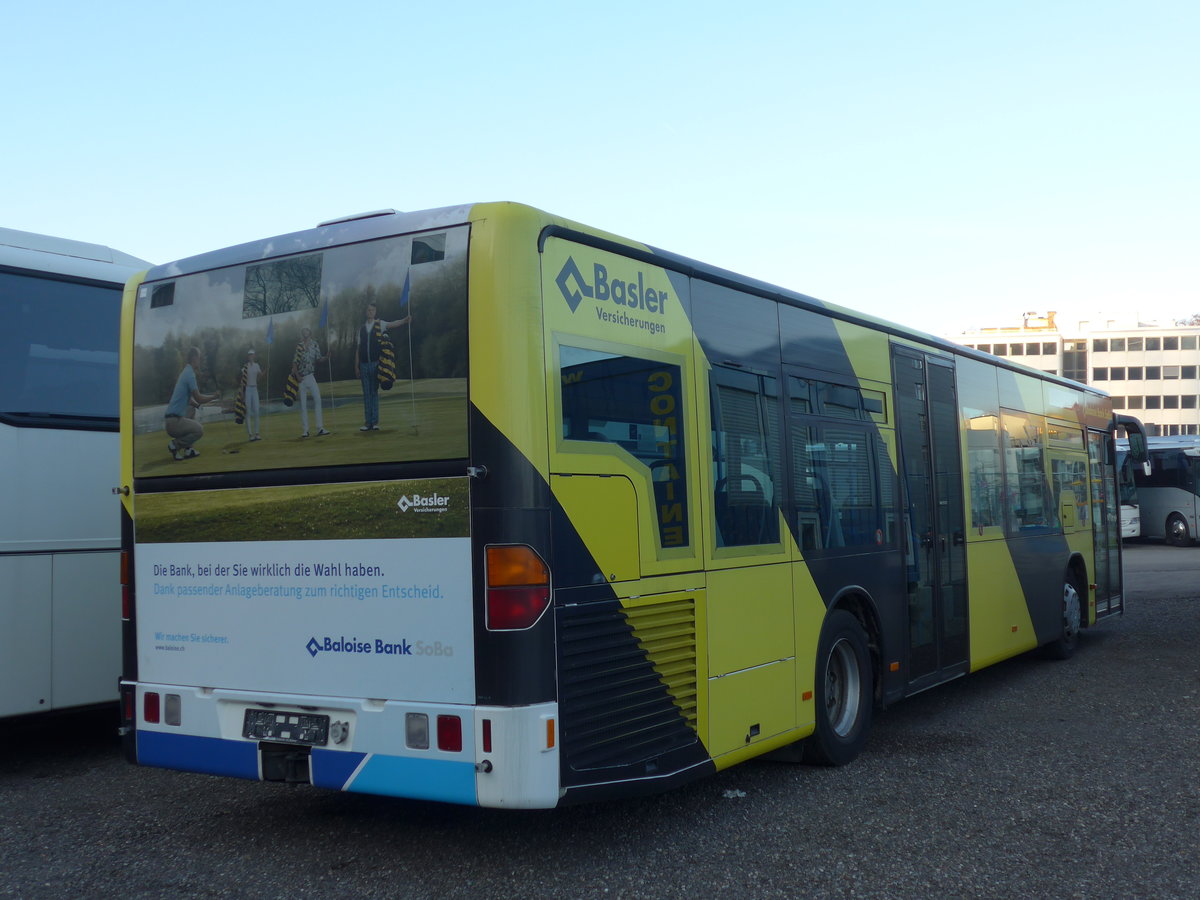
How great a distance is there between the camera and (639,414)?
5.49 meters

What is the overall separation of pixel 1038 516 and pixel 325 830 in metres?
7.52

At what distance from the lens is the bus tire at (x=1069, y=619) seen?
462 inches

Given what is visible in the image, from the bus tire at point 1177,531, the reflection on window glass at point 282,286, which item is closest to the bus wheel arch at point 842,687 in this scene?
the reflection on window glass at point 282,286

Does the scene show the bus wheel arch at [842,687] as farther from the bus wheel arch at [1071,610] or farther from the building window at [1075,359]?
the building window at [1075,359]

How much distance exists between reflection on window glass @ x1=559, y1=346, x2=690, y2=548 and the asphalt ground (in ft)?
5.00

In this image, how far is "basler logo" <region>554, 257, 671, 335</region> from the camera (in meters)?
5.21

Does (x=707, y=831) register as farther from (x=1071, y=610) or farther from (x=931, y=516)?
(x=1071, y=610)

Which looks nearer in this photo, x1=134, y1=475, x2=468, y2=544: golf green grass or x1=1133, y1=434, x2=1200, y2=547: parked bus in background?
x1=134, y1=475, x2=468, y2=544: golf green grass

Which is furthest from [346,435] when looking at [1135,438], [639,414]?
[1135,438]

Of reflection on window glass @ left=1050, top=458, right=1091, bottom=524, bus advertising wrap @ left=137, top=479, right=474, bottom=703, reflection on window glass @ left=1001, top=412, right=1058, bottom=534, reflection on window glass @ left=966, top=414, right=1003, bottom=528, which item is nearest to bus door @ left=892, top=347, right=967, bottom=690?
reflection on window glass @ left=966, top=414, right=1003, bottom=528

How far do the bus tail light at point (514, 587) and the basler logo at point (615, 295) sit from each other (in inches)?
44.6

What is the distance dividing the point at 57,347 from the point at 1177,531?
114ft

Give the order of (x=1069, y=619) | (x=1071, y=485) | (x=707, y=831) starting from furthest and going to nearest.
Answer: (x=1071, y=485) < (x=1069, y=619) < (x=707, y=831)

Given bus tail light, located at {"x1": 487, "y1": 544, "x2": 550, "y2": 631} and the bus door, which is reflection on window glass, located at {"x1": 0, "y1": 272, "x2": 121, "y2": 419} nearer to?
bus tail light, located at {"x1": 487, "y1": 544, "x2": 550, "y2": 631}
